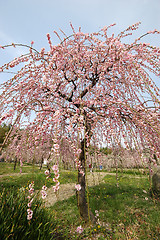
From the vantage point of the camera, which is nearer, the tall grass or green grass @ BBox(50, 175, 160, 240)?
the tall grass

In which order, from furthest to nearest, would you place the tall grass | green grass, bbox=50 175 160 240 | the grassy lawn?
green grass, bbox=50 175 160 240, the grassy lawn, the tall grass

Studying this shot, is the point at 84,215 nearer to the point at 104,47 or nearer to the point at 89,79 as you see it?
the point at 89,79

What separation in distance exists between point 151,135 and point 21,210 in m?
3.10

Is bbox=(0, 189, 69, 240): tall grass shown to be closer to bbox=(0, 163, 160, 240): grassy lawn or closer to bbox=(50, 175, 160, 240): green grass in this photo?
bbox=(0, 163, 160, 240): grassy lawn

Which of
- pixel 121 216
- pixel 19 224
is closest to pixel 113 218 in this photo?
pixel 121 216

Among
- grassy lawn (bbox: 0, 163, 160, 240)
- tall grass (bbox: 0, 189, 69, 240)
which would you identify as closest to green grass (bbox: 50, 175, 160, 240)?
grassy lawn (bbox: 0, 163, 160, 240)

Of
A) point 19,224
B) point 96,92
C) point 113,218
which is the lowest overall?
point 113,218

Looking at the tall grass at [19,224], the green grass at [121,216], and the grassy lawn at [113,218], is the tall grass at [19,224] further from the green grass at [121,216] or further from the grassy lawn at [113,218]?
the green grass at [121,216]

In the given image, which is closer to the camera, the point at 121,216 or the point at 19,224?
the point at 19,224

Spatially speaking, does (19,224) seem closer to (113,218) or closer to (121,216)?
(113,218)

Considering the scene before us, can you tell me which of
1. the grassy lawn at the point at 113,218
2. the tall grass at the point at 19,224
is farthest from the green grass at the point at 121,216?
the tall grass at the point at 19,224

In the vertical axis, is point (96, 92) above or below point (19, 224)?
above

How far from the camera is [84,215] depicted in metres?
3.65

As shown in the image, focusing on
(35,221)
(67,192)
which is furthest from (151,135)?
(67,192)
